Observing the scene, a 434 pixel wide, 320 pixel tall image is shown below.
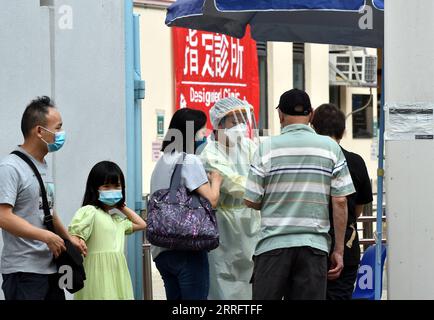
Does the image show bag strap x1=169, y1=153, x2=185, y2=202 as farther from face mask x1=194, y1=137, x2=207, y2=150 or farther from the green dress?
the green dress

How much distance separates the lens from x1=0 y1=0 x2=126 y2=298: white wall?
713 cm

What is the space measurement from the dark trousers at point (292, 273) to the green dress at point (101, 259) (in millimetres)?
919

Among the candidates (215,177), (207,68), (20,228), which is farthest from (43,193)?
(207,68)

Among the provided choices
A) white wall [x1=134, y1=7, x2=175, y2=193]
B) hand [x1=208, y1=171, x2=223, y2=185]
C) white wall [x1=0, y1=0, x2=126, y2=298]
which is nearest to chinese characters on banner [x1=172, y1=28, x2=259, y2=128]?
white wall [x1=134, y1=7, x2=175, y2=193]

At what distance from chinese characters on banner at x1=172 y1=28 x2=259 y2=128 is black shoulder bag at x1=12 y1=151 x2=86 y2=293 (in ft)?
37.3

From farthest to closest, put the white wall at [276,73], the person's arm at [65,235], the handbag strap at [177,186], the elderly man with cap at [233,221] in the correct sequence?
the white wall at [276,73] < the elderly man with cap at [233,221] < the handbag strap at [177,186] < the person's arm at [65,235]

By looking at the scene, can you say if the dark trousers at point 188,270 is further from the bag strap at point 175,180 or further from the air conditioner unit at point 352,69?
the air conditioner unit at point 352,69

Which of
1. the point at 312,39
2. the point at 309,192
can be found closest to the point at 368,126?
the point at 312,39

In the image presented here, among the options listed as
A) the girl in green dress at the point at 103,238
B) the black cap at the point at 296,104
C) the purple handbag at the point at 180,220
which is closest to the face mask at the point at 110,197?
the girl in green dress at the point at 103,238

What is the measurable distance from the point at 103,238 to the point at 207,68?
11377mm

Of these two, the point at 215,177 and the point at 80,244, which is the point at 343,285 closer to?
the point at 215,177

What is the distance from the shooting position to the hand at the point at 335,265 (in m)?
6.49

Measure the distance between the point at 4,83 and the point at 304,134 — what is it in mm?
2195

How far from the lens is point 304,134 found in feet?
20.4
